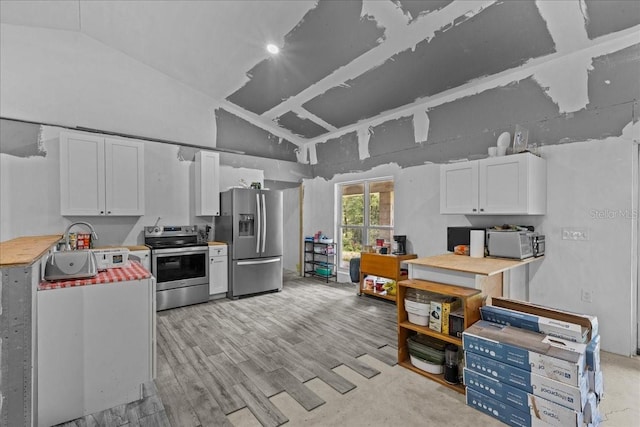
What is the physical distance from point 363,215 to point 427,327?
121 inches

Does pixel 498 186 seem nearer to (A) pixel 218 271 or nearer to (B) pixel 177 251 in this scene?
(A) pixel 218 271

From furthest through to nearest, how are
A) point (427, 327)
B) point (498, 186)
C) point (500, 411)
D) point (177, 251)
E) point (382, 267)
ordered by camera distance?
point (382, 267) → point (177, 251) → point (498, 186) → point (427, 327) → point (500, 411)

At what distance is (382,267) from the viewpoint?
440cm

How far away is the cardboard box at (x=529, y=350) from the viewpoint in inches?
66.1

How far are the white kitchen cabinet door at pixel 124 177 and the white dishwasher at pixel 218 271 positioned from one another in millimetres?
A: 1176

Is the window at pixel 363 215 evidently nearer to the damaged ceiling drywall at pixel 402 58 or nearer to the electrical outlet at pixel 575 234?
the damaged ceiling drywall at pixel 402 58

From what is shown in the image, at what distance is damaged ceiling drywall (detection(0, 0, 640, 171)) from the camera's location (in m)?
2.71

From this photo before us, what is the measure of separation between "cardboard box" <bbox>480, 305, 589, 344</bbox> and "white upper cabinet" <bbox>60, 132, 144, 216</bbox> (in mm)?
4443

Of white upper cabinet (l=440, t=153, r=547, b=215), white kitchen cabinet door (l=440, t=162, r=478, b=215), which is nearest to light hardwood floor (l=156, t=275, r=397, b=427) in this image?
white kitchen cabinet door (l=440, t=162, r=478, b=215)

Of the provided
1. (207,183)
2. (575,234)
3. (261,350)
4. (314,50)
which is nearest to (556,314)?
(575,234)

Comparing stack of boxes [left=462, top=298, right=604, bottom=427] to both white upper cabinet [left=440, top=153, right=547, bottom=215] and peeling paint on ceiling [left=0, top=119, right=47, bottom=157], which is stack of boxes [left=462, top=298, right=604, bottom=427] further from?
peeling paint on ceiling [left=0, top=119, right=47, bottom=157]

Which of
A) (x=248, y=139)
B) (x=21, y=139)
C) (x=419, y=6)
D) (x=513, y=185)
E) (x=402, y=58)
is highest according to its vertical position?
(x=419, y=6)

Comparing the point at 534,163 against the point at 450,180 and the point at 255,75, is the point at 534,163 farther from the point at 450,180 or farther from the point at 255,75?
the point at 255,75

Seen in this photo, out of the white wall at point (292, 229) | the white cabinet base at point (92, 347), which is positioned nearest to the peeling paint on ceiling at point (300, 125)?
the white wall at point (292, 229)
